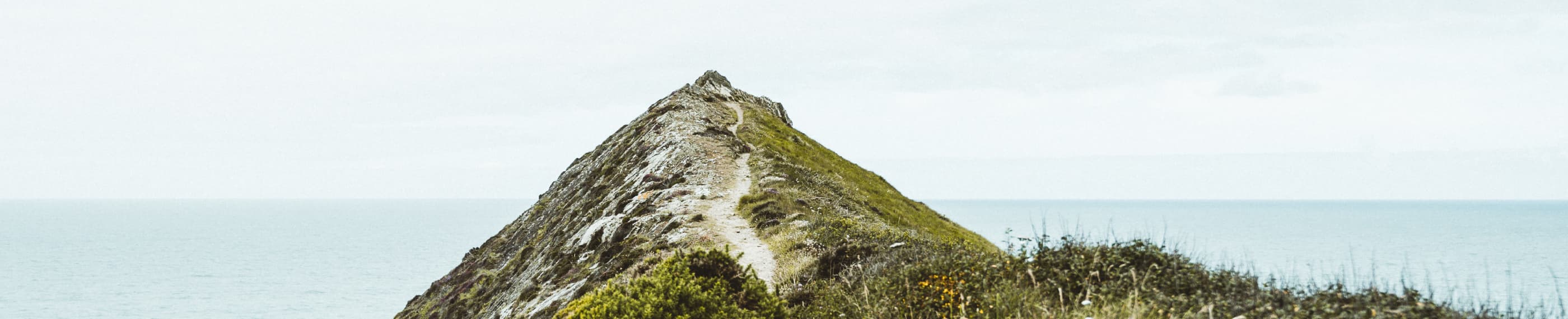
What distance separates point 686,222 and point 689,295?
9.36m

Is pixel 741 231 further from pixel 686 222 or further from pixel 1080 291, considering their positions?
pixel 1080 291

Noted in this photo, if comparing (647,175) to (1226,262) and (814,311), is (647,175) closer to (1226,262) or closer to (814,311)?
(814,311)

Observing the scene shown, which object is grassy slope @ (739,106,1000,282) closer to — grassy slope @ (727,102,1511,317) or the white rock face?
grassy slope @ (727,102,1511,317)

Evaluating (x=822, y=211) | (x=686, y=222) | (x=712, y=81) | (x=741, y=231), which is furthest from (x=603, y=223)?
(x=712, y=81)

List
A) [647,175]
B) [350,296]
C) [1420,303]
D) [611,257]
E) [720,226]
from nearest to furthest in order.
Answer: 1. [1420,303]
2. [611,257]
3. [720,226]
4. [647,175]
5. [350,296]

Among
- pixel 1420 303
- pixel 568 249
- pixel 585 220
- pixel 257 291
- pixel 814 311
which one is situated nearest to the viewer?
pixel 1420 303

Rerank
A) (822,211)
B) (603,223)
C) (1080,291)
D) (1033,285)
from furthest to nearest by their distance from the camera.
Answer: (603,223) → (822,211) → (1033,285) → (1080,291)

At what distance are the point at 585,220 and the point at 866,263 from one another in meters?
16.1

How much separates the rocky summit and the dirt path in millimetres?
66

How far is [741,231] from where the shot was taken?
1980 centimetres

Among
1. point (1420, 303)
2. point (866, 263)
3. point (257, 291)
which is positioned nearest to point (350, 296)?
point (257, 291)

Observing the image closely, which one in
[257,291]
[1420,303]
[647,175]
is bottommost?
[257,291]

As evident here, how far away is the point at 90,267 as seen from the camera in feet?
570

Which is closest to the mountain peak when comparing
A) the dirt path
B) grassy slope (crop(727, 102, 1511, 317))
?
the dirt path
